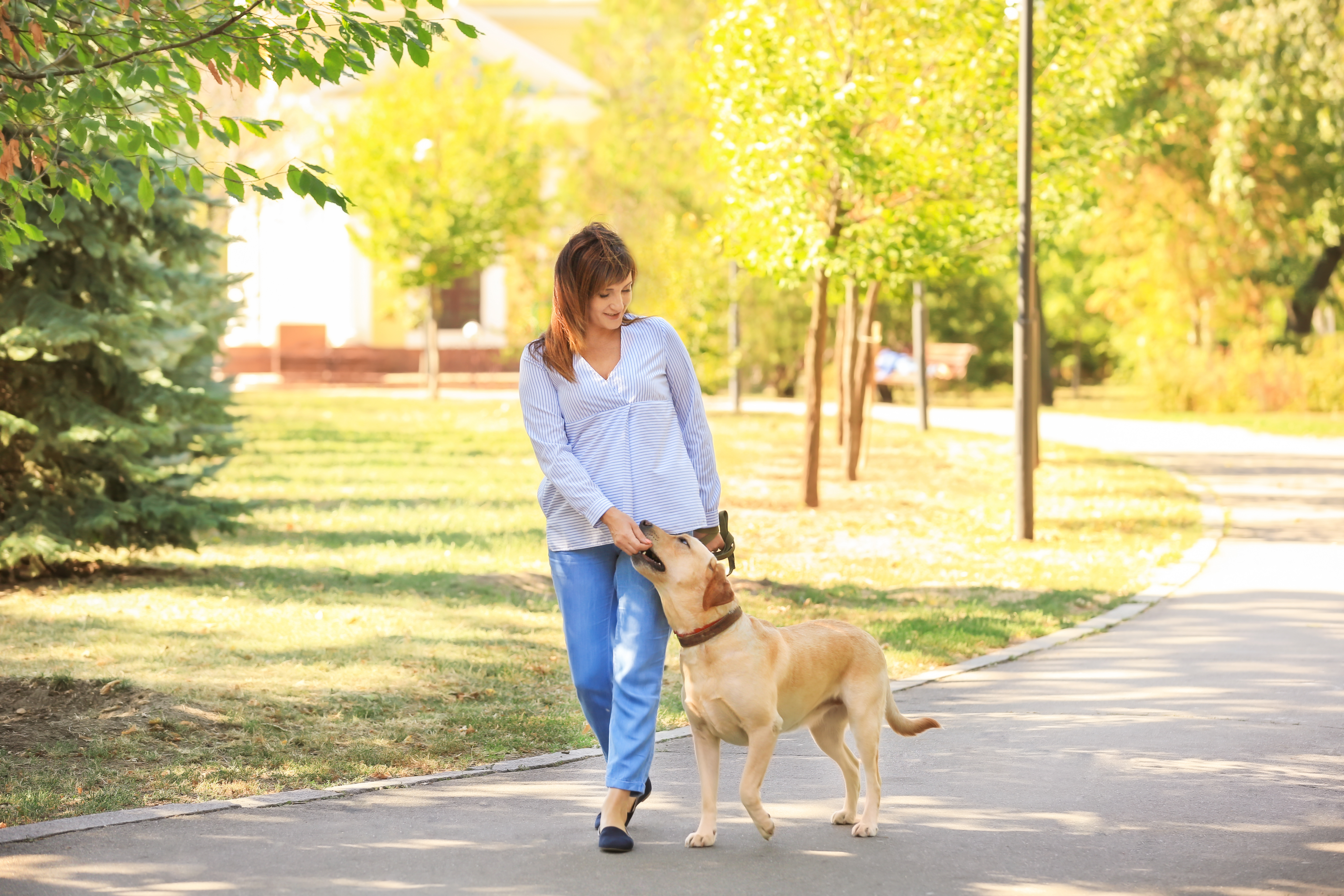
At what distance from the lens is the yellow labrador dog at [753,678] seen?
4.89 meters

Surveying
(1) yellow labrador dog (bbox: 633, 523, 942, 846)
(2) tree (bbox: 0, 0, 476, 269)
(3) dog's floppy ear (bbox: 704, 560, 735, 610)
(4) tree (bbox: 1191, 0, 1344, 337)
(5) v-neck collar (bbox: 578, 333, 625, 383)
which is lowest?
(1) yellow labrador dog (bbox: 633, 523, 942, 846)

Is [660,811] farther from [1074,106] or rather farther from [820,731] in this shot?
[1074,106]

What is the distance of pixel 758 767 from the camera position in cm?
492

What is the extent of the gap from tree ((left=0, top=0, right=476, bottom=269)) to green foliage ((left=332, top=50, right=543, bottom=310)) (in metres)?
Answer: 29.6

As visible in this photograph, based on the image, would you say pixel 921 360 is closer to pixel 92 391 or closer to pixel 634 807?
pixel 92 391

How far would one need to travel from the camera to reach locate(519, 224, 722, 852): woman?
16.6ft

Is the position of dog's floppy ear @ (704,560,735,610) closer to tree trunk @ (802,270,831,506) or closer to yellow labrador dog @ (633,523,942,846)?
yellow labrador dog @ (633,523,942,846)

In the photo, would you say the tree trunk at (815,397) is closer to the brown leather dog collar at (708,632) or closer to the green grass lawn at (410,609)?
the green grass lawn at (410,609)

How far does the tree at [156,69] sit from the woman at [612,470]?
1.46 m

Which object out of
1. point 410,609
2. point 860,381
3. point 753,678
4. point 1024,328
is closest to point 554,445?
point 753,678

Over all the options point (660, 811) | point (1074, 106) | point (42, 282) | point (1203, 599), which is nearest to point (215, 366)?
point (42, 282)

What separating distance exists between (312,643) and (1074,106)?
11.7 metres

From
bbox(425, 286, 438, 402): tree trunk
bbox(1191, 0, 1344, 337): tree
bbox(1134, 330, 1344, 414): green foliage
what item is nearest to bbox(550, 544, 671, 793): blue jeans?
bbox(1191, 0, 1344, 337): tree

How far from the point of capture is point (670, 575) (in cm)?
491
